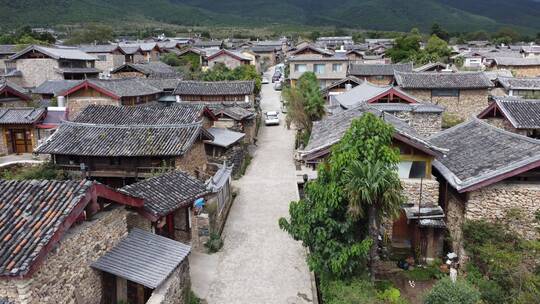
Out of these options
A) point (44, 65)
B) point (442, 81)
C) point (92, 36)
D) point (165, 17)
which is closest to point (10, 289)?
point (442, 81)

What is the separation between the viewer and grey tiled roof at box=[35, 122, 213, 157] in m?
21.5

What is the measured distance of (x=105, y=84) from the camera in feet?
116

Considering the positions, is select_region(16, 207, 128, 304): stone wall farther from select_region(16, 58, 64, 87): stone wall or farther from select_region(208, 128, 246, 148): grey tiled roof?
select_region(16, 58, 64, 87): stone wall

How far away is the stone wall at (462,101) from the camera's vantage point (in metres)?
39.1

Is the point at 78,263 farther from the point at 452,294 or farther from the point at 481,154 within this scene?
the point at 481,154

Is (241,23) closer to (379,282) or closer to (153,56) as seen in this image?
(153,56)

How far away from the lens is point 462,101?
39375 millimetres

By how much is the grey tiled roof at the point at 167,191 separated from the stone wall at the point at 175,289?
76.7 inches

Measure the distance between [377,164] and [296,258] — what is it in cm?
656

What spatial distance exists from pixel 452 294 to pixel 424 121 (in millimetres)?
13885

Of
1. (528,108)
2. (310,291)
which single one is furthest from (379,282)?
(528,108)

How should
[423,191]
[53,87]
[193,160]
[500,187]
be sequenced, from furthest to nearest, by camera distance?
[53,87], [193,160], [423,191], [500,187]

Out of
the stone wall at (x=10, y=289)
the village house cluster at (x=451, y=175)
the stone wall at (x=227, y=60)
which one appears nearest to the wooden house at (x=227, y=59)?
the stone wall at (x=227, y=60)

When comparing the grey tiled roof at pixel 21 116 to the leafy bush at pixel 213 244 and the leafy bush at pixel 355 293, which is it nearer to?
the leafy bush at pixel 213 244
